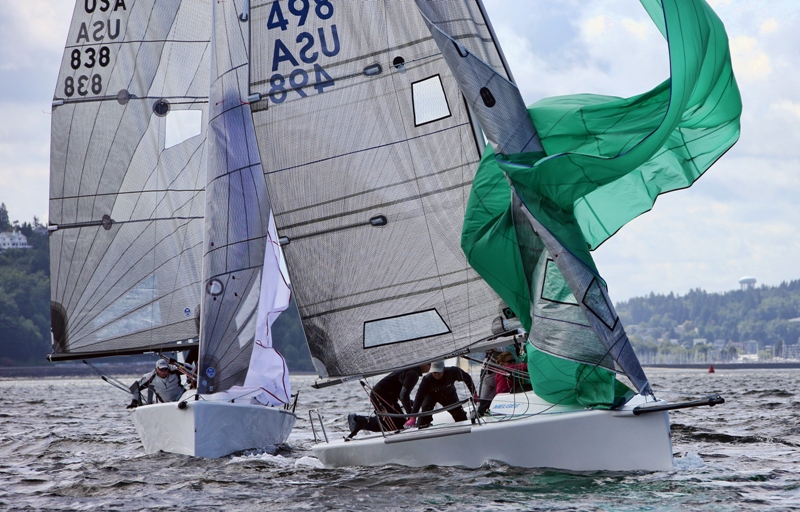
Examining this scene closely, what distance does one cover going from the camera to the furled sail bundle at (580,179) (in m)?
8.01

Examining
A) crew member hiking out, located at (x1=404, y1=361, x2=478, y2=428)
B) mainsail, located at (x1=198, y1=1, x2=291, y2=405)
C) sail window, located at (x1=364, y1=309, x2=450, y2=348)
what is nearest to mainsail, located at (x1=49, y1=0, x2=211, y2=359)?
mainsail, located at (x1=198, y1=1, x2=291, y2=405)

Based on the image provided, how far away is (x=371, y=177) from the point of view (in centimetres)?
977

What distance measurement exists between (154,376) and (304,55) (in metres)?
4.79

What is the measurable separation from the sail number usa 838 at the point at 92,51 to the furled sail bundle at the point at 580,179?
6.87 m

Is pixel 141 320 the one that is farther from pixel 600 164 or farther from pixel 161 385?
pixel 600 164

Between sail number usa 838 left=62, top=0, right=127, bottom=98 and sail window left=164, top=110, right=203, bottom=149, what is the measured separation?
1.09 meters

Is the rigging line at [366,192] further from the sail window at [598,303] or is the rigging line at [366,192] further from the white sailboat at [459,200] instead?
the sail window at [598,303]

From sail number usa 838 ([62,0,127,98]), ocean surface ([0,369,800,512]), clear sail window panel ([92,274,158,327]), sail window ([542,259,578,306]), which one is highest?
sail number usa 838 ([62,0,127,98])

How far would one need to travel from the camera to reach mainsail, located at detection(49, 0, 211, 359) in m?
14.3

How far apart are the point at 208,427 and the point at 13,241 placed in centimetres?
8823

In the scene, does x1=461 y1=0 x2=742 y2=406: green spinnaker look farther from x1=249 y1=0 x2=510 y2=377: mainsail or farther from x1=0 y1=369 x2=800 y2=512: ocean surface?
x1=0 y1=369 x2=800 y2=512: ocean surface

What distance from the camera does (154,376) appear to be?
1271 centimetres

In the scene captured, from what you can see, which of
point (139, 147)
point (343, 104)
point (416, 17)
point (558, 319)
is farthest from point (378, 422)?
point (139, 147)

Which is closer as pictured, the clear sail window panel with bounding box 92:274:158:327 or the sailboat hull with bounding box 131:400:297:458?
the sailboat hull with bounding box 131:400:297:458
